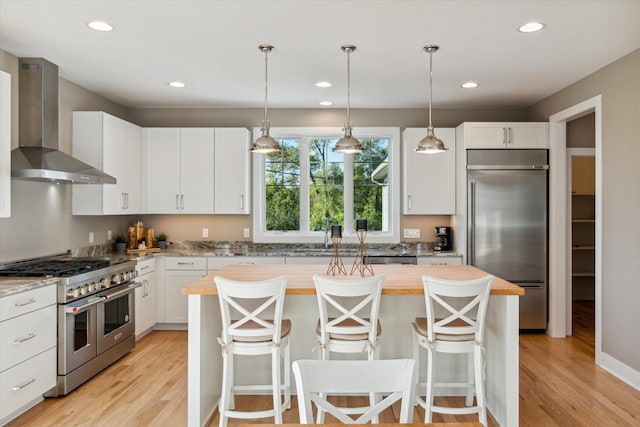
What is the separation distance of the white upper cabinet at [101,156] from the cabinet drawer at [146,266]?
0.61 metres

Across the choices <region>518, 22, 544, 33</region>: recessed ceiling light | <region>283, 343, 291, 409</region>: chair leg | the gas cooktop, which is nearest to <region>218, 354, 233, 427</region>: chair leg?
<region>283, 343, 291, 409</region>: chair leg

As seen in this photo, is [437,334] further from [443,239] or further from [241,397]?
[443,239]

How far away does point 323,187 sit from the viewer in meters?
5.69

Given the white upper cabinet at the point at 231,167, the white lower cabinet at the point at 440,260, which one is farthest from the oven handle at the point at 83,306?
the white lower cabinet at the point at 440,260

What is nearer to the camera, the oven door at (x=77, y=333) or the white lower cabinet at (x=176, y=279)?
the oven door at (x=77, y=333)

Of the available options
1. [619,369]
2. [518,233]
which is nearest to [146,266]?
[518,233]

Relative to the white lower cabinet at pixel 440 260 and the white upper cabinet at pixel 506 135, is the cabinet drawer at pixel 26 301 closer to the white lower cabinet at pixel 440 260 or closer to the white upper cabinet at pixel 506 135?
the white lower cabinet at pixel 440 260

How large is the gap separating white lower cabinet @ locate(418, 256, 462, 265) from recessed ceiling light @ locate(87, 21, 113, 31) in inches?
146

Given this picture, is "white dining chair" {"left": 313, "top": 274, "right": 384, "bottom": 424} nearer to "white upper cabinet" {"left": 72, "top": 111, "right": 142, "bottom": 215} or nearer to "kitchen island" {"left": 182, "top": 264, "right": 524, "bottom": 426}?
"kitchen island" {"left": 182, "top": 264, "right": 524, "bottom": 426}

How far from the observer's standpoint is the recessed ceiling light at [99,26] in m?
3.03

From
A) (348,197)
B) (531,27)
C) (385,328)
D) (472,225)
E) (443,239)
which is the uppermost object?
(531,27)

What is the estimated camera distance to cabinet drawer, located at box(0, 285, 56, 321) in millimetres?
2744

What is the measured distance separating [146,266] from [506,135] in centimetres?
423

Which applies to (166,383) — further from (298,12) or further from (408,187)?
(408,187)
